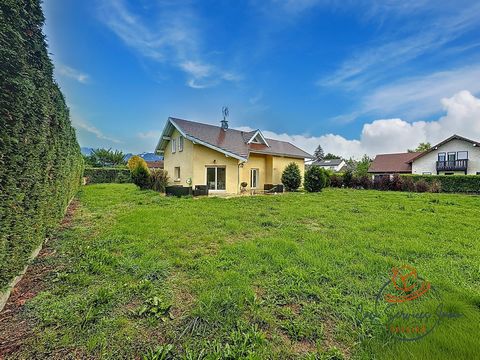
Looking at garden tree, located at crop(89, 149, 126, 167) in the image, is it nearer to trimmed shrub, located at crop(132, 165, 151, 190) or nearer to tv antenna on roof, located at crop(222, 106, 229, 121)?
trimmed shrub, located at crop(132, 165, 151, 190)

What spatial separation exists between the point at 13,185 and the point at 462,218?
12.4 meters

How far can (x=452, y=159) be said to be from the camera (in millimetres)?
30266

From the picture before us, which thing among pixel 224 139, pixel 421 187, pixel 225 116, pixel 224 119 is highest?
pixel 225 116

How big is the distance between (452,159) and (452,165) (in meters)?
0.93

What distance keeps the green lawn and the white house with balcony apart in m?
33.1

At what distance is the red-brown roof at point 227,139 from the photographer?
16.3m

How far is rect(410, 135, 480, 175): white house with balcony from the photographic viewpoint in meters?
28.6

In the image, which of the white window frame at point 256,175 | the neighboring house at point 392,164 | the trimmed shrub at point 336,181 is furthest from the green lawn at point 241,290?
the neighboring house at point 392,164

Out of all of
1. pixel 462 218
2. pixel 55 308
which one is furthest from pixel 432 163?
pixel 55 308

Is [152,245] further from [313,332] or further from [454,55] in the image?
[454,55]

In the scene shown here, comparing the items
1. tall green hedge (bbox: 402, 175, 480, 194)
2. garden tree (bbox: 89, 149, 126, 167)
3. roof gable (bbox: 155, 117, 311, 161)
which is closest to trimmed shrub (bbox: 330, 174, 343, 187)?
roof gable (bbox: 155, 117, 311, 161)

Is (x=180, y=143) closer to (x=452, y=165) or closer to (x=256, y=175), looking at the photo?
(x=256, y=175)

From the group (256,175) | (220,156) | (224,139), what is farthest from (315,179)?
(224,139)

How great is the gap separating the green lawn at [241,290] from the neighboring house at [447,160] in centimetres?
3314
